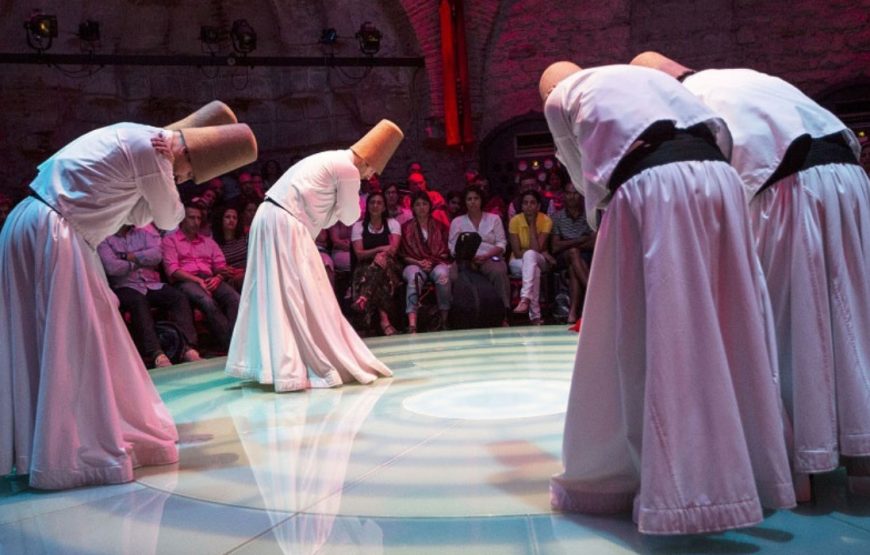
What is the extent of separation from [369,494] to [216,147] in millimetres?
1758

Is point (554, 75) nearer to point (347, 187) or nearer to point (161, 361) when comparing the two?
point (347, 187)

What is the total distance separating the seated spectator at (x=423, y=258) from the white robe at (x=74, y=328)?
486 cm

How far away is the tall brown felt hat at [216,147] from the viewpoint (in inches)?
150

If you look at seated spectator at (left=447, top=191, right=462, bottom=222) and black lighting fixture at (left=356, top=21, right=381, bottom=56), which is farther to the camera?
black lighting fixture at (left=356, top=21, right=381, bottom=56)

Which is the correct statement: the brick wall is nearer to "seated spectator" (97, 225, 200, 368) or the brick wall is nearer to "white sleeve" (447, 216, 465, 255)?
"white sleeve" (447, 216, 465, 255)

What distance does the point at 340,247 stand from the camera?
879cm

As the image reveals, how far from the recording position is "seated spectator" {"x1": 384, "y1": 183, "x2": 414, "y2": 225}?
29.2 feet

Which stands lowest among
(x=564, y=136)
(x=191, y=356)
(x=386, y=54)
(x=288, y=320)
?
(x=191, y=356)

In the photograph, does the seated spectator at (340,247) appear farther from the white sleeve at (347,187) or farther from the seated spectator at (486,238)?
the white sleeve at (347,187)

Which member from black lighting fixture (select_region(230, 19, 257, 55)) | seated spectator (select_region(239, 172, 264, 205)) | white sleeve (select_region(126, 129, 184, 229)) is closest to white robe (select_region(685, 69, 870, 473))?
white sleeve (select_region(126, 129, 184, 229))

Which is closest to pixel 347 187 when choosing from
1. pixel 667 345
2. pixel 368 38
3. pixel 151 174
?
pixel 151 174

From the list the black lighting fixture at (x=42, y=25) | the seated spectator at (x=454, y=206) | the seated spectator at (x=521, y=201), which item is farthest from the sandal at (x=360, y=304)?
the black lighting fixture at (x=42, y=25)

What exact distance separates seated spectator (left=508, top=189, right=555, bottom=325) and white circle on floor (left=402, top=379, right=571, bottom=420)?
3225mm

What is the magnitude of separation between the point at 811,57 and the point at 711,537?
403 inches
